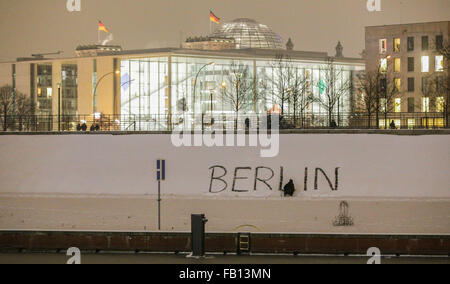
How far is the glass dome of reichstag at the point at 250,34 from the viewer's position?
16188 cm

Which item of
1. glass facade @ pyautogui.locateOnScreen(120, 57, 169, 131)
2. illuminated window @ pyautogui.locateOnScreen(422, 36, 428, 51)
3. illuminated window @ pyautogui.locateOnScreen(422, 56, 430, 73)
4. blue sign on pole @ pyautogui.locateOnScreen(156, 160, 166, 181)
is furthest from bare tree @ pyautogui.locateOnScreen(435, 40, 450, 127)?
blue sign on pole @ pyautogui.locateOnScreen(156, 160, 166, 181)

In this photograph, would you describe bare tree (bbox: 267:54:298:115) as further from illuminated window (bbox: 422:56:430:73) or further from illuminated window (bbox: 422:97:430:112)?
illuminated window (bbox: 422:97:430:112)

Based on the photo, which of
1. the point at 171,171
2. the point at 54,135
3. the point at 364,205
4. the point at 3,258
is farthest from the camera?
the point at 54,135

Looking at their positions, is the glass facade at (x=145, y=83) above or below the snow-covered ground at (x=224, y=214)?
above

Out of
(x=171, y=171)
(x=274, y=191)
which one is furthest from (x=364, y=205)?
(x=171, y=171)

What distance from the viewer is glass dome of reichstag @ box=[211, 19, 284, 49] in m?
162

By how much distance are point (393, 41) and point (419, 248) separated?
7327cm

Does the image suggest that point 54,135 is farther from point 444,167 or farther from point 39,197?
point 444,167

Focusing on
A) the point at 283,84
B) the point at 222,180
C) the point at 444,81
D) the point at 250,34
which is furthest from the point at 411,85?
the point at 250,34

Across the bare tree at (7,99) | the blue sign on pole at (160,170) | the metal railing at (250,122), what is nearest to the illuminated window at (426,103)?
the metal railing at (250,122)

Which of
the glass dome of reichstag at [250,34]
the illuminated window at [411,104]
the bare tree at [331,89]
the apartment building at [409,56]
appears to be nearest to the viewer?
the bare tree at [331,89]

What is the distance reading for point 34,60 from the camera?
462ft

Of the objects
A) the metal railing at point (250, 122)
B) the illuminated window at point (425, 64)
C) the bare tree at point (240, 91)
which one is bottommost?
the metal railing at point (250, 122)

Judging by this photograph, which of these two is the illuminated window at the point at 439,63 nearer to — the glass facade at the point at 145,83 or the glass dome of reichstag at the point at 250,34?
the glass facade at the point at 145,83
